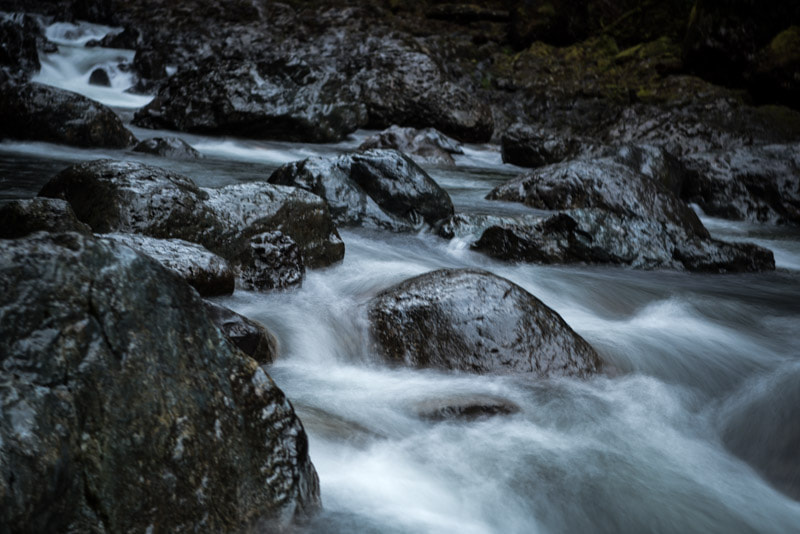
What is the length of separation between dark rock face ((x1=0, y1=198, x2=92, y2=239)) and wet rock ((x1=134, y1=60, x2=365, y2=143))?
8.68 meters

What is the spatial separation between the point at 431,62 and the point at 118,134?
7.48 m

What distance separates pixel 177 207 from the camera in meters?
4.43

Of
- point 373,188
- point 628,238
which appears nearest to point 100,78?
point 373,188

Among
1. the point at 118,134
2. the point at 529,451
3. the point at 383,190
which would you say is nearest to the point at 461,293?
the point at 529,451

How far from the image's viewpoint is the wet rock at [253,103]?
38.6 feet

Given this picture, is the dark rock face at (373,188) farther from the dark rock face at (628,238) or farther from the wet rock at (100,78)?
the wet rock at (100,78)

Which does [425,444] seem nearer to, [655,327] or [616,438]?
[616,438]

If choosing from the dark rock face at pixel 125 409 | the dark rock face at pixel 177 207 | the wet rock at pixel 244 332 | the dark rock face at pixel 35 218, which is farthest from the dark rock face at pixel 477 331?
the dark rock face at pixel 35 218

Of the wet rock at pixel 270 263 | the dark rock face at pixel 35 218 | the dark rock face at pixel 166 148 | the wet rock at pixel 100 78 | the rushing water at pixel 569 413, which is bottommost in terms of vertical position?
the rushing water at pixel 569 413

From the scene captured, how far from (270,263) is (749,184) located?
6.52 m

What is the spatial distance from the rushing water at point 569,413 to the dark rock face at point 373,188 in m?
0.71

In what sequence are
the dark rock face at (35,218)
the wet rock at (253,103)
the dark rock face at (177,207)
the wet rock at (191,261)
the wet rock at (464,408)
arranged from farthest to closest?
the wet rock at (253,103) < the dark rock face at (177,207) < the wet rock at (191,261) < the dark rock face at (35,218) < the wet rock at (464,408)

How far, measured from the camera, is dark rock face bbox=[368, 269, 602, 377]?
11.7 ft

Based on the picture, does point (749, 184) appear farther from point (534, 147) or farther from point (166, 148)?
point (166, 148)
